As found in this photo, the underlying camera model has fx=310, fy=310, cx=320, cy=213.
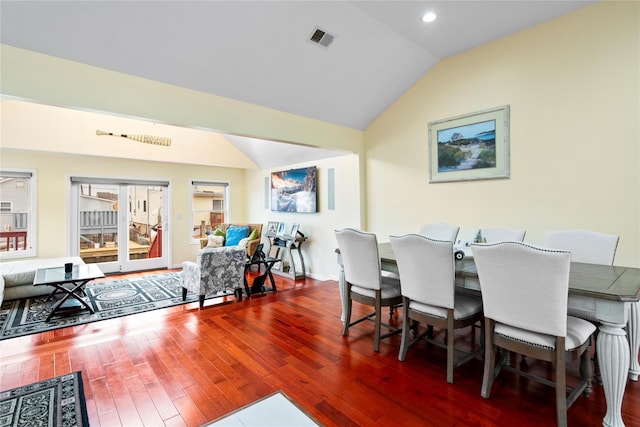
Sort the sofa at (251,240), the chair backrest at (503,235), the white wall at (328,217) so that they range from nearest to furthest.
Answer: the chair backrest at (503,235) → the white wall at (328,217) → the sofa at (251,240)

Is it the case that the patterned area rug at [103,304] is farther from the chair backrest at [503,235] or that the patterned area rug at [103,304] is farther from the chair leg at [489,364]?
the chair backrest at [503,235]

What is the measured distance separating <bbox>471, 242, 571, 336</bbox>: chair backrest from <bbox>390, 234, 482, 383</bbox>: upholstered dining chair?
27 centimetres

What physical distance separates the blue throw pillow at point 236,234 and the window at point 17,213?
337 centimetres

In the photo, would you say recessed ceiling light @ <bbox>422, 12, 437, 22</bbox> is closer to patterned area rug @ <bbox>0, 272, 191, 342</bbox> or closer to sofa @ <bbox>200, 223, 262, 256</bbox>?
patterned area rug @ <bbox>0, 272, 191, 342</bbox>

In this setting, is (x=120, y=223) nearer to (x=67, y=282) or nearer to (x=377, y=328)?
(x=67, y=282)

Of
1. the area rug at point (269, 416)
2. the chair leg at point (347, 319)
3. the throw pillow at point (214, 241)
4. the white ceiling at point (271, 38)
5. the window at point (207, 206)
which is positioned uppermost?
the white ceiling at point (271, 38)

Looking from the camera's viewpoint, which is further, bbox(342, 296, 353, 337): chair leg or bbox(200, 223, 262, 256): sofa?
bbox(200, 223, 262, 256): sofa

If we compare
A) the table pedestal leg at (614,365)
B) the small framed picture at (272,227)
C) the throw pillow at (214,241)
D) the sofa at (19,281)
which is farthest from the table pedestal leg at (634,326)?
the sofa at (19,281)

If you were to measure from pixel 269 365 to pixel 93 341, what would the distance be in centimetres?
187

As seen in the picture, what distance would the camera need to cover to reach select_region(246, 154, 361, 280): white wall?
5.32 metres

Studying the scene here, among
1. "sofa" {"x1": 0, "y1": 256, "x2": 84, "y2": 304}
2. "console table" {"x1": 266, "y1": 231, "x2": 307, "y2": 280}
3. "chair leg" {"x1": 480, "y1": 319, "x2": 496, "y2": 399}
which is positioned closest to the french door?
"sofa" {"x1": 0, "y1": 256, "x2": 84, "y2": 304}

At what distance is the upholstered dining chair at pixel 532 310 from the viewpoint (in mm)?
1726

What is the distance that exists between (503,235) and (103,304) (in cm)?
517

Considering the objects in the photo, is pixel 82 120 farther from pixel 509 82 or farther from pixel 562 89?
pixel 562 89
